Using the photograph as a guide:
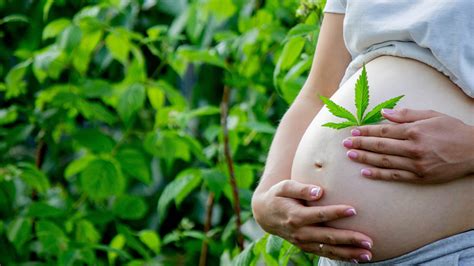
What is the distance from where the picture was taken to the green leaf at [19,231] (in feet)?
7.72

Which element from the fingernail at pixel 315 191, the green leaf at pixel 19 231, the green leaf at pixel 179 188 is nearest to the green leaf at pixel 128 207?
the green leaf at pixel 19 231

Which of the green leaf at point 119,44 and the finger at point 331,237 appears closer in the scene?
the finger at point 331,237

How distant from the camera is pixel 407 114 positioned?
1.16 meters

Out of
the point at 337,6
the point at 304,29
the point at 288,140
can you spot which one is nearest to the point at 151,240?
the point at 304,29

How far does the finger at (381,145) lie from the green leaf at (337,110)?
0.03 metres

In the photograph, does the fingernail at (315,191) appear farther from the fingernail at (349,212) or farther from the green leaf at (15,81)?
the green leaf at (15,81)

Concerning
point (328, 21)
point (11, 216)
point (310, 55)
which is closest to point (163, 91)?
point (11, 216)

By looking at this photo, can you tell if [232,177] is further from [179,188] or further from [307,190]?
[307,190]

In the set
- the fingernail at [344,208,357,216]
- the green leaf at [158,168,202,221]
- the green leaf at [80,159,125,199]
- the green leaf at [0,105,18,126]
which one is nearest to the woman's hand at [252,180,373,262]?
the fingernail at [344,208,357,216]

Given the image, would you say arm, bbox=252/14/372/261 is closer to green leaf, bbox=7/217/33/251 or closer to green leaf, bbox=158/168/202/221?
green leaf, bbox=158/168/202/221

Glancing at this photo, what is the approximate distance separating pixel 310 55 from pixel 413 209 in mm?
650

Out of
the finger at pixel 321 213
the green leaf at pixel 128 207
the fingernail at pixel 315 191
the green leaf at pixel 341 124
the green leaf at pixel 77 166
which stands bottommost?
the green leaf at pixel 128 207

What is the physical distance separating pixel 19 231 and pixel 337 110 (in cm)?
139

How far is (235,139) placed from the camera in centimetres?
222
